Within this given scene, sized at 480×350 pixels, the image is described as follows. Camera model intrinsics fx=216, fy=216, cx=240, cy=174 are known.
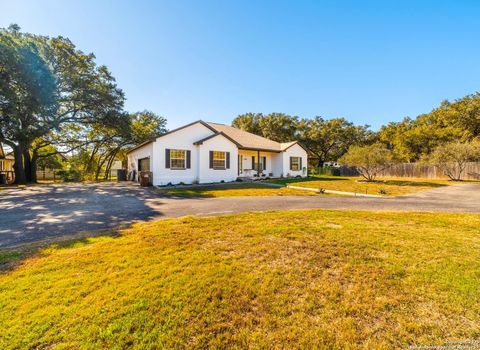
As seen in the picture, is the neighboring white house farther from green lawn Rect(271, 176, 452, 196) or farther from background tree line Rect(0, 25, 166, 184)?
background tree line Rect(0, 25, 166, 184)

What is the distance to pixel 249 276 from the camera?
3172 mm

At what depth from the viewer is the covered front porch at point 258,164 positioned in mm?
21750

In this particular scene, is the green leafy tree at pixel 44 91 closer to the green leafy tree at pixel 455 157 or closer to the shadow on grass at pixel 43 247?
the shadow on grass at pixel 43 247

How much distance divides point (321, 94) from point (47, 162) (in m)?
42.7

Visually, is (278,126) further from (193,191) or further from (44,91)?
(44,91)

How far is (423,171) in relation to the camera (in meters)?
27.0

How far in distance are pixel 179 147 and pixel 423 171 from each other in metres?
29.5

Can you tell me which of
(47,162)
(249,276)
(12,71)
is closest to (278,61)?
(249,276)

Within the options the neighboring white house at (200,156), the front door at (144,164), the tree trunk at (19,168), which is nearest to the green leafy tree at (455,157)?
the neighboring white house at (200,156)

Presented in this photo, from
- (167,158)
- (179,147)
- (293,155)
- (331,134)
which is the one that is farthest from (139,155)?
(331,134)

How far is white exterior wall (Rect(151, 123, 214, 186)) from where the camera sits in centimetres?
1644

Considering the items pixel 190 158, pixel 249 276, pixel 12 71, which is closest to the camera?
pixel 249 276

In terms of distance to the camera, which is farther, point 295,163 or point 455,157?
point 295,163

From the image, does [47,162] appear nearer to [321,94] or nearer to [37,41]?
[37,41]
